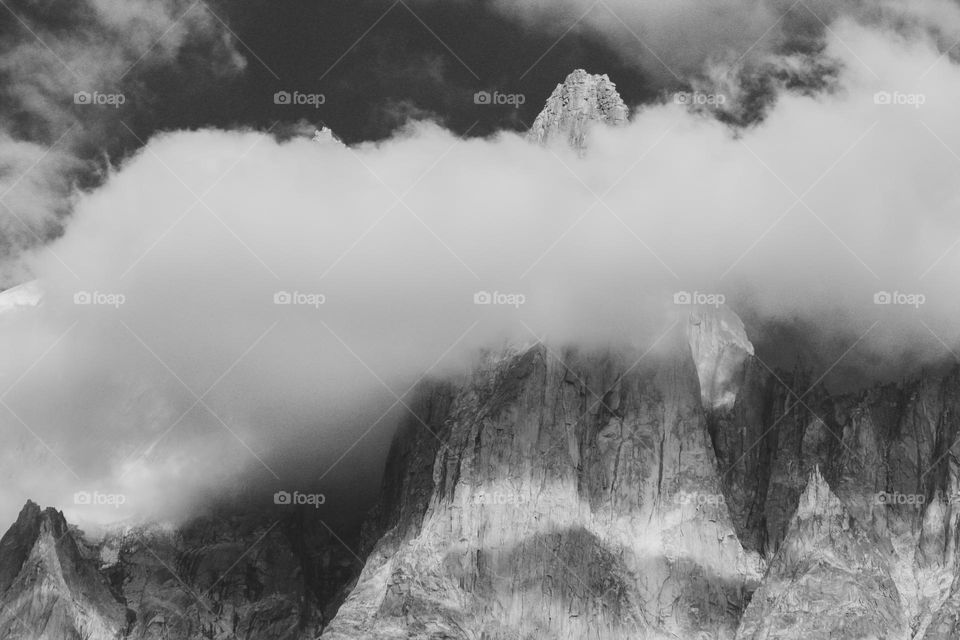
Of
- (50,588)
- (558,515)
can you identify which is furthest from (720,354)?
(50,588)

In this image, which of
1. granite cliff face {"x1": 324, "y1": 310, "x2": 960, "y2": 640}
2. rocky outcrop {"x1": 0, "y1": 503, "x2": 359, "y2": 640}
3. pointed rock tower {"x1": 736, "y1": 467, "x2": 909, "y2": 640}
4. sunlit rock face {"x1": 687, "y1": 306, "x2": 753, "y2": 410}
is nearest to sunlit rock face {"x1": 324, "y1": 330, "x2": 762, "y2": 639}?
granite cliff face {"x1": 324, "y1": 310, "x2": 960, "y2": 640}

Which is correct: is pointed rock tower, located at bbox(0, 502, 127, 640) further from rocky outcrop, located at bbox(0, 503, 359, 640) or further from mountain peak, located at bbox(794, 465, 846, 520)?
mountain peak, located at bbox(794, 465, 846, 520)

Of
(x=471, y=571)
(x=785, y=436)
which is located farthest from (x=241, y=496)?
(x=785, y=436)

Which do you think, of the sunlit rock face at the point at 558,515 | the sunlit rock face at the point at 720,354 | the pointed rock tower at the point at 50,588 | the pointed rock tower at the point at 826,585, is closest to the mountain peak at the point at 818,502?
the pointed rock tower at the point at 826,585

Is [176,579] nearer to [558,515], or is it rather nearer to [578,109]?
[558,515]

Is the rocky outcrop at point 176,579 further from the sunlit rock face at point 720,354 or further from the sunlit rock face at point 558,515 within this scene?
the sunlit rock face at point 720,354

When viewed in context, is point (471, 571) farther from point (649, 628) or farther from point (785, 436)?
point (785, 436)
